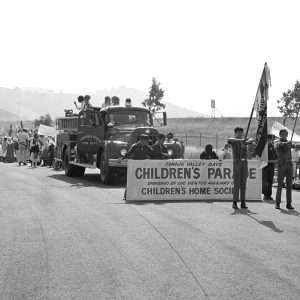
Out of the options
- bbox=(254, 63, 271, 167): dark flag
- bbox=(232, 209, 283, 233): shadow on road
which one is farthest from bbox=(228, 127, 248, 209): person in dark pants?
bbox=(254, 63, 271, 167): dark flag

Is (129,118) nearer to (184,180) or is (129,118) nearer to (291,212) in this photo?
(184,180)

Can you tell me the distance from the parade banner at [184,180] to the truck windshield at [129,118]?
20.9 ft

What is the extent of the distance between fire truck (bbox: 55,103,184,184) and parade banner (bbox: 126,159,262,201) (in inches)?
152

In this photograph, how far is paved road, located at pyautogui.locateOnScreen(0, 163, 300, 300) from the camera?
6492 millimetres

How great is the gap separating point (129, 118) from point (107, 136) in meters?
1.07

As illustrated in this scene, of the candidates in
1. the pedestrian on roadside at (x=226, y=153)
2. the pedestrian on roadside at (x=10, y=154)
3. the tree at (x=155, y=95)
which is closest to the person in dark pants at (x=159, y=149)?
the pedestrian on roadside at (x=226, y=153)

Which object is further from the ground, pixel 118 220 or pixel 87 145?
pixel 87 145

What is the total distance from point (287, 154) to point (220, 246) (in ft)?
19.0

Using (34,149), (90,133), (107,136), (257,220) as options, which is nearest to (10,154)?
(34,149)

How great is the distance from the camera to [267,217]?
1241 centimetres

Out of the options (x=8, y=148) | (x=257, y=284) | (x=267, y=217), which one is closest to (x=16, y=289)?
(x=257, y=284)

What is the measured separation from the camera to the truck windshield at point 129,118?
21875 mm

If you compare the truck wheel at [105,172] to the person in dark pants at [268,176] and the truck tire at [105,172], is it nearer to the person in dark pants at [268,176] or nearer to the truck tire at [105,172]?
the truck tire at [105,172]

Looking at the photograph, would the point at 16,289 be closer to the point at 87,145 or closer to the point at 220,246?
the point at 220,246
